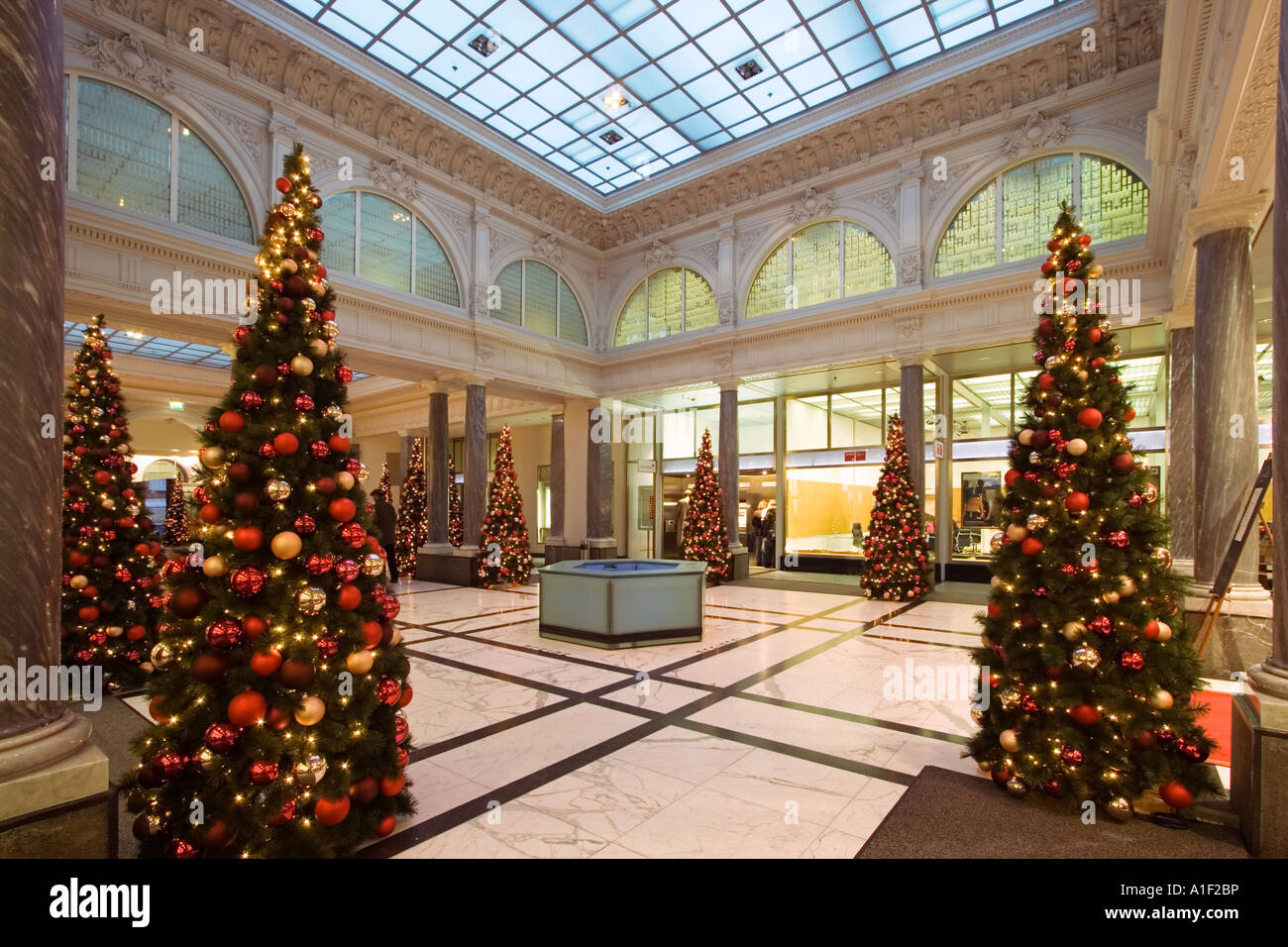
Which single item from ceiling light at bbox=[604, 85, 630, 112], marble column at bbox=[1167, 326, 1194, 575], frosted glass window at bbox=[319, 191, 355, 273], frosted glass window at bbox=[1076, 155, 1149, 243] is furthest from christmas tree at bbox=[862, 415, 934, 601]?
frosted glass window at bbox=[319, 191, 355, 273]

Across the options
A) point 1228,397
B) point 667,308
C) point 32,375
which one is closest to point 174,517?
point 667,308

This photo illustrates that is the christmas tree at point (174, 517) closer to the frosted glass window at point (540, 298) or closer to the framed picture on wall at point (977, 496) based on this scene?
the frosted glass window at point (540, 298)

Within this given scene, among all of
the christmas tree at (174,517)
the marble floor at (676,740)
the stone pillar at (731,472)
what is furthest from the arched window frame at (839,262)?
the christmas tree at (174,517)

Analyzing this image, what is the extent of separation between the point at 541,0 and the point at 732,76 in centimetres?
345

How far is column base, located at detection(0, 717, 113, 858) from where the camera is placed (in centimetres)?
216

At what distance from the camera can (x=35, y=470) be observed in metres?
2.42

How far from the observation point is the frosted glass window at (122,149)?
8.64 meters

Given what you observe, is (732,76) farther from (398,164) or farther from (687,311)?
(398,164)

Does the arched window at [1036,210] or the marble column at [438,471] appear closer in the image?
the arched window at [1036,210]

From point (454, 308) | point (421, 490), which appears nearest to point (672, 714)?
point (454, 308)

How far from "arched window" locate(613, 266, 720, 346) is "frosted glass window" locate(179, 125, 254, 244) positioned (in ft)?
28.2

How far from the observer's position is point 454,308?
13.3 m

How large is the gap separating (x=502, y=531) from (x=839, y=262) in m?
8.84

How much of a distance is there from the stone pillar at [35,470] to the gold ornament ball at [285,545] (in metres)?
0.76
